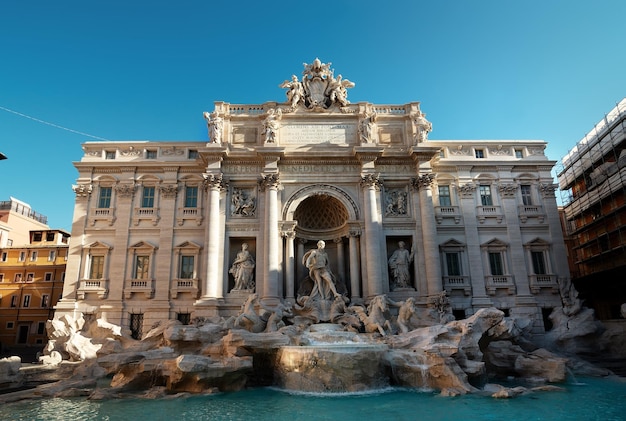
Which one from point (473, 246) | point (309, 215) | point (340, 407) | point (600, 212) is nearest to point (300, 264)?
point (309, 215)

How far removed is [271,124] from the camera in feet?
77.8

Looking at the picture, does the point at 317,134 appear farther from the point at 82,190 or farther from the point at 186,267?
the point at 82,190

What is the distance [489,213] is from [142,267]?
68.8 ft

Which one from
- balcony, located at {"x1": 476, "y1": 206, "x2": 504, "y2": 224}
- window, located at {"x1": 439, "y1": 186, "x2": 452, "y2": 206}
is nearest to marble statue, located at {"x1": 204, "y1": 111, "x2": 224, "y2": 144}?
window, located at {"x1": 439, "y1": 186, "x2": 452, "y2": 206}

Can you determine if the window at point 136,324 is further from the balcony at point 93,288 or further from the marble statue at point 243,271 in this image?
the marble statue at point 243,271

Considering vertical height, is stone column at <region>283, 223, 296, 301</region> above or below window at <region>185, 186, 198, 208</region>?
below

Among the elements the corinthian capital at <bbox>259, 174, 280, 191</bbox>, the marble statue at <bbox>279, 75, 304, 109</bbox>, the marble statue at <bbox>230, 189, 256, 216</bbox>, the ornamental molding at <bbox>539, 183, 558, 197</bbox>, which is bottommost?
the marble statue at <bbox>230, 189, 256, 216</bbox>

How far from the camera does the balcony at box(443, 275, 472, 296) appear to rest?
22.9 metres

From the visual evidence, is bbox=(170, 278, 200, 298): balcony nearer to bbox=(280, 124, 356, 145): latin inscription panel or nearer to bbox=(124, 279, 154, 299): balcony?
bbox=(124, 279, 154, 299): balcony

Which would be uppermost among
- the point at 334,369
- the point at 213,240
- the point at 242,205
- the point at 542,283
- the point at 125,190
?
the point at 125,190

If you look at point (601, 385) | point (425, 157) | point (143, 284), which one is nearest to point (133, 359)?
point (143, 284)

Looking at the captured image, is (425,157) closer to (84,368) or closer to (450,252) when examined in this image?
→ (450,252)

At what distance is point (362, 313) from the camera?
18.6 meters

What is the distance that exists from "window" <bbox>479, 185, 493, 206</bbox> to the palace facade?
88 mm
